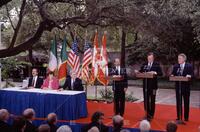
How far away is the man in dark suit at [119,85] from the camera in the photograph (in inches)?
393

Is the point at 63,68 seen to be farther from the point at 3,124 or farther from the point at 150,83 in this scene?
the point at 3,124

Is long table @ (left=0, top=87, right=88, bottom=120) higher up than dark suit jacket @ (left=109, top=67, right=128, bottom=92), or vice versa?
dark suit jacket @ (left=109, top=67, right=128, bottom=92)

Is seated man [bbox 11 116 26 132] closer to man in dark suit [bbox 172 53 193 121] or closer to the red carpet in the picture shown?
the red carpet

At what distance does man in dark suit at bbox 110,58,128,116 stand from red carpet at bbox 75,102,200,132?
0.42m

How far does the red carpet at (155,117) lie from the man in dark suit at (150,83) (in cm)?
36

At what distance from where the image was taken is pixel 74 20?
12.2m

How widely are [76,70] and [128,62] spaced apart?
1527 centimetres

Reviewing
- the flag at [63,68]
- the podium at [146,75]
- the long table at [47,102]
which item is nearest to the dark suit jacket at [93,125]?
the podium at [146,75]

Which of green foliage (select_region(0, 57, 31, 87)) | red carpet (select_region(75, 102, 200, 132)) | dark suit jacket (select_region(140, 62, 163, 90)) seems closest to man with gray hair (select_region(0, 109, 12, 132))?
red carpet (select_region(75, 102, 200, 132))

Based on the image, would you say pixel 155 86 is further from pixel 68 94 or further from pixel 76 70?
pixel 76 70

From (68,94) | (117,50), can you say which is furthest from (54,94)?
(117,50)

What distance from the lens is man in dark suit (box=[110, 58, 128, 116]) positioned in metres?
9.97

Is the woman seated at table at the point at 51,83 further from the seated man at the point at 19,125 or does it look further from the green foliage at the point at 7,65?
the green foliage at the point at 7,65

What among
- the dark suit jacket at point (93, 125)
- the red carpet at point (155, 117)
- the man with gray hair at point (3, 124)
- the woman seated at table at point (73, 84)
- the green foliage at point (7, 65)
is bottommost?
the red carpet at point (155, 117)
